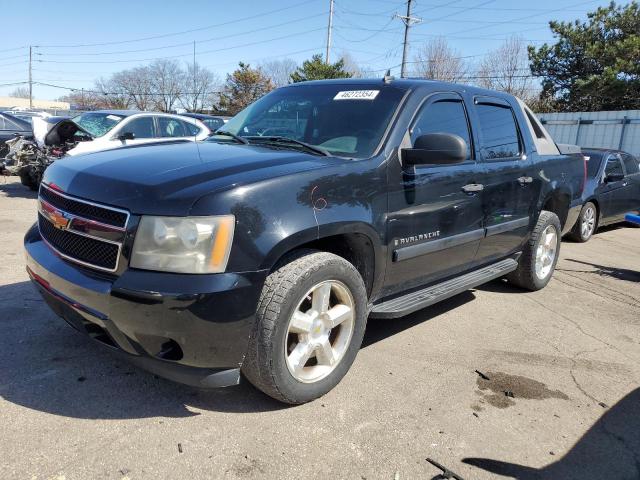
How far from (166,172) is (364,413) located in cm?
171

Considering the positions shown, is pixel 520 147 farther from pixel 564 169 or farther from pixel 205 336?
pixel 205 336

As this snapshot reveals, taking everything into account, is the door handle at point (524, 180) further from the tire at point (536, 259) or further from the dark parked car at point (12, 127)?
the dark parked car at point (12, 127)

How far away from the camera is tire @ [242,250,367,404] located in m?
2.54

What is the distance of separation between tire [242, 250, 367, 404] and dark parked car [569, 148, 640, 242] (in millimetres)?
6572

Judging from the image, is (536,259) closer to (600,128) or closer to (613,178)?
(613,178)

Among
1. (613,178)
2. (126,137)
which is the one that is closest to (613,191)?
(613,178)

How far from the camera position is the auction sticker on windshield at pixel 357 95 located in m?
3.61

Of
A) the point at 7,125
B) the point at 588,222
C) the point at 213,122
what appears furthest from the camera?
the point at 7,125

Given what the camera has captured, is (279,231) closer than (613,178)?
Yes

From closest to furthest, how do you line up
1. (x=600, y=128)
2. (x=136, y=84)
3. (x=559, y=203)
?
(x=559, y=203) < (x=600, y=128) < (x=136, y=84)

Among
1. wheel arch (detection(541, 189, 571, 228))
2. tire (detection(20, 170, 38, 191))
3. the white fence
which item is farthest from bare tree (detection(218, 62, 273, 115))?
wheel arch (detection(541, 189, 571, 228))

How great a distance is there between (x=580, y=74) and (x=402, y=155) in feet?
96.3

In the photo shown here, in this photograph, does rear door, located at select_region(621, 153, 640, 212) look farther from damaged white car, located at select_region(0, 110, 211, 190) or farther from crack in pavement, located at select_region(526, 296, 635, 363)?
damaged white car, located at select_region(0, 110, 211, 190)

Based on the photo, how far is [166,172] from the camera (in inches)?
103
